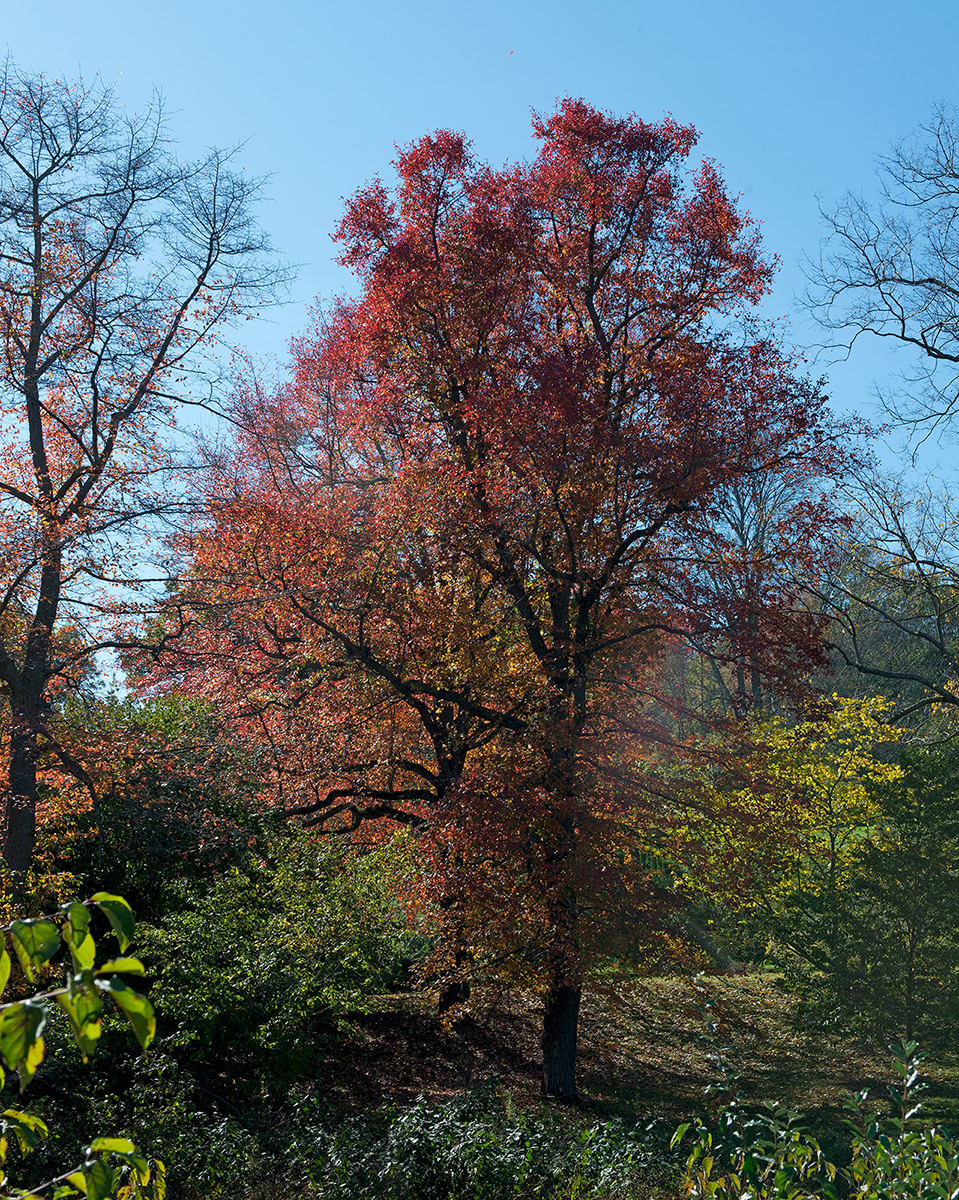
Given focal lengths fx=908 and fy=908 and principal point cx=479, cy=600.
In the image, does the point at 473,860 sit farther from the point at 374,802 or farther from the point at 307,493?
the point at 307,493

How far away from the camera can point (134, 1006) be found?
136 cm

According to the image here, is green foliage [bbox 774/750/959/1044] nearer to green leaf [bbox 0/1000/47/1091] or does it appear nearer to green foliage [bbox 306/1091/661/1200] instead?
green foliage [bbox 306/1091/661/1200]

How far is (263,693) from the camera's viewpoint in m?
12.2

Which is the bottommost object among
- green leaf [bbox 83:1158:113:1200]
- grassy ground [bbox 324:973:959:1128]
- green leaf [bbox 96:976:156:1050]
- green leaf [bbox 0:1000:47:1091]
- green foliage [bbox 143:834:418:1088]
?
grassy ground [bbox 324:973:959:1128]

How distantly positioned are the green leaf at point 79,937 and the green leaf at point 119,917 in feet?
0.12

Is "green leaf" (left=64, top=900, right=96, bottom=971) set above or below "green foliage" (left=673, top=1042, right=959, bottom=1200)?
above

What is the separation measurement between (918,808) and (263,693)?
352 inches

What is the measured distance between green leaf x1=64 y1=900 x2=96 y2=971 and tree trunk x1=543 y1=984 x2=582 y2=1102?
1071 centimetres

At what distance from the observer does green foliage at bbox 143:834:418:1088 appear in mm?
9211

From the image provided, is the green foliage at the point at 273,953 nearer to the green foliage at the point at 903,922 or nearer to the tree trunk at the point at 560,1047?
the tree trunk at the point at 560,1047

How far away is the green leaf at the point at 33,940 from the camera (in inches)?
59.2

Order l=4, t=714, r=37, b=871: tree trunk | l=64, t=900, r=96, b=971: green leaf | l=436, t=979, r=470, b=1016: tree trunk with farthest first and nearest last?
1. l=436, t=979, r=470, b=1016: tree trunk
2. l=4, t=714, r=37, b=871: tree trunk
3. l=64, t=900, r=96, b=971: green leaf

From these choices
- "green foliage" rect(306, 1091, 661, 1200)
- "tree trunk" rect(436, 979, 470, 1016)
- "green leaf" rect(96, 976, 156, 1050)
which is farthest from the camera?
"tree trunk" rect(436, 979, 470, 1016)

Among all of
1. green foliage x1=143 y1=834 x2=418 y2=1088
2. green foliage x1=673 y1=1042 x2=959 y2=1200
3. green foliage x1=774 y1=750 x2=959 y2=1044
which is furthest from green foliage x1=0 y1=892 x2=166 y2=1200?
green foliage x1=774 y1=750 x2=959 y2=1044
